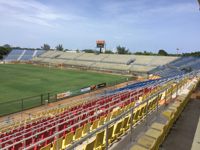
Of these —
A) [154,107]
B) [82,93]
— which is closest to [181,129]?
[154,107]

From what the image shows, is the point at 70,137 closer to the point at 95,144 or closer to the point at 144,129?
the point at 95,144

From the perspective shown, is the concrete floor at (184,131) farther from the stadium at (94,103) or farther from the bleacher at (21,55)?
the bleacher at (21,55)

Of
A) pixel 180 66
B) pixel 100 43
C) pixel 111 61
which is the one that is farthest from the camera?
pixel 100 43

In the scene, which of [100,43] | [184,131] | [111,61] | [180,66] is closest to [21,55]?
[100,43]

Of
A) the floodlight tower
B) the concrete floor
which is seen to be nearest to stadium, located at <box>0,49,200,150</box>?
the concrete floor

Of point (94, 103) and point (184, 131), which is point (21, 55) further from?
point (184, 131)

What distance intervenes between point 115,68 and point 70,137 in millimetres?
61692

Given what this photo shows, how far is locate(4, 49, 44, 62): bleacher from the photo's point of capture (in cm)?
9438

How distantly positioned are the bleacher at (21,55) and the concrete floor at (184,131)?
89529 mm

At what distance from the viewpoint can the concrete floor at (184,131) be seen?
6818 millimetres

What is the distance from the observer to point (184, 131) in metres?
8.07

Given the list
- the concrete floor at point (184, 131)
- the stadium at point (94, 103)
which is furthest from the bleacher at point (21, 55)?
the concrete floor at point (184, 131)

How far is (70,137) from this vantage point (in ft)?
24.3

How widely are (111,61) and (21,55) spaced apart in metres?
42.6
